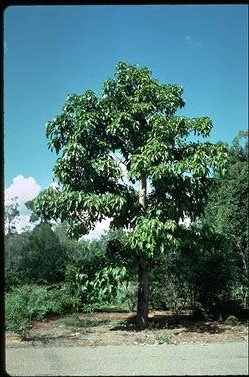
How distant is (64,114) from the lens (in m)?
9.40

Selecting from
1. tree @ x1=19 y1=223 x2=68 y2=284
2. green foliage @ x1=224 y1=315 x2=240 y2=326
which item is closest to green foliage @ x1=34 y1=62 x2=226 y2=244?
green foliage @ x1=224 y1=315 x2=240 y2=326

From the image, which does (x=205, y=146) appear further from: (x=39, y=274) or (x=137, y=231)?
(x=39, y=274)

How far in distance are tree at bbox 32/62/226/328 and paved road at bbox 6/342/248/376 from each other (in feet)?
5.93

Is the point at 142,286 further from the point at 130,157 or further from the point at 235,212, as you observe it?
the point at 235,212

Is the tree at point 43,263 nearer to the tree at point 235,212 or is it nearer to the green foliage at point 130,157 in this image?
the tree at point 235,212

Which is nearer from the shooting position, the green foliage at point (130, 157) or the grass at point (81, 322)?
the green foliage at point (130, 157)

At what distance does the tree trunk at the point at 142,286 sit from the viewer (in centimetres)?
988

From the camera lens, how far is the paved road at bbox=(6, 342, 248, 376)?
590 centimetres

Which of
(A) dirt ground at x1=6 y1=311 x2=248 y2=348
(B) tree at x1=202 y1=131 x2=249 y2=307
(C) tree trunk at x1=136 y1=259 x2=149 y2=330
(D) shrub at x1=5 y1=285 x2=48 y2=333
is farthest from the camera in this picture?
(B) tree at x1=202 y1=131 x2=249 y2=307

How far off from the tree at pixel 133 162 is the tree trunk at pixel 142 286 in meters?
0.02

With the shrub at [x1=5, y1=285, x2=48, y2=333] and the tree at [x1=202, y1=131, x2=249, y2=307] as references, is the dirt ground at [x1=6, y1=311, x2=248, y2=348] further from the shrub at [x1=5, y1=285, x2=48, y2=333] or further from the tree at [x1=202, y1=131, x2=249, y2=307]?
the tree at [x1=202, y1=131, x2=249, y2=307]

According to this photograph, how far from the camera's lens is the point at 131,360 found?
6750 mm

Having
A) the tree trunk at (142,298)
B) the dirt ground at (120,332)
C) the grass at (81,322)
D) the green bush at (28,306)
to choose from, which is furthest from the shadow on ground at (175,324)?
the green bush at (28,306)

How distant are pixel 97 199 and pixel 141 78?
2745 millimetres
